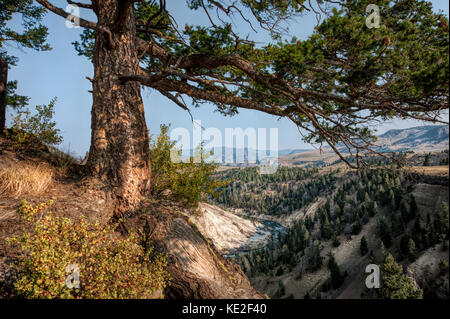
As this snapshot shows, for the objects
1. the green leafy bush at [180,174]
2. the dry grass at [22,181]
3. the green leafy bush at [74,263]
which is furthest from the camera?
the green leafy bush at [180,174]

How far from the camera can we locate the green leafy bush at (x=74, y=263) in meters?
2.72

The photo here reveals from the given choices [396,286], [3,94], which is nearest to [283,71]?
[3,94]

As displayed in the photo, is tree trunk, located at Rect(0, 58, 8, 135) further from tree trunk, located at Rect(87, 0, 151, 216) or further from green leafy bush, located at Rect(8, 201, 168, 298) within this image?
green leafy bush, located at Rect(8, 201, 168, 298)

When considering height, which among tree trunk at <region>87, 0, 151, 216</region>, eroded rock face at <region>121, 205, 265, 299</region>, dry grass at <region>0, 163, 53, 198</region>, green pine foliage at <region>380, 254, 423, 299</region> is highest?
tree trunk at <region>87, 0, 151, 216</region>

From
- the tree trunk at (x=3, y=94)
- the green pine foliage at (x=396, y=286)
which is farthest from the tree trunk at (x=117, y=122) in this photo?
the green pine foliage at (x=396, y=286)

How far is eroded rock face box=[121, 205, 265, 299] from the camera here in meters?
3.95

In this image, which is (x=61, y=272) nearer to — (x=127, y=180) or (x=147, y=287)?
(x=147, y=287)

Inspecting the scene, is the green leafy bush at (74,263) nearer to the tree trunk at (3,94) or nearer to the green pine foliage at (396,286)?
the tree trunk at (3,94)

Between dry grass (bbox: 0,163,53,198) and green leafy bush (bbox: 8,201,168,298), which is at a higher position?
dry grass (bbox: 0,163,53,198)

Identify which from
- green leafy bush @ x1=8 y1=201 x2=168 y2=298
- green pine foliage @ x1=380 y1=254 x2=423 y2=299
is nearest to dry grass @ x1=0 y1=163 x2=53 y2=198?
green leafy bush @ x1=8 y1=201 x2=168 y2=298

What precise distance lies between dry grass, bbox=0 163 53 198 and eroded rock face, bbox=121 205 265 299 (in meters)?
1.93

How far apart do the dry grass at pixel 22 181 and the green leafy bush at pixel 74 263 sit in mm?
862

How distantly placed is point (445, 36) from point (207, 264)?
6.41 meters

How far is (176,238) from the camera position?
4359 mm
